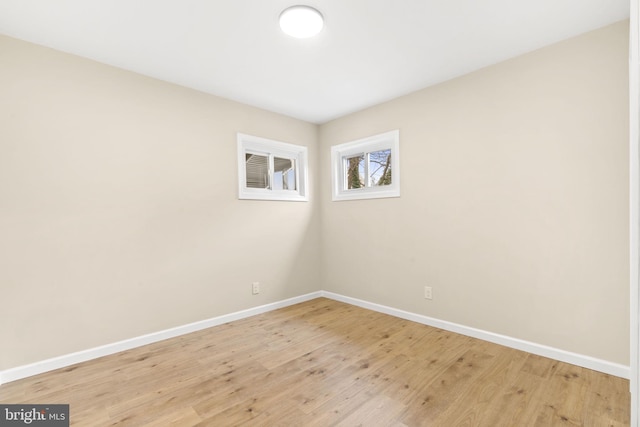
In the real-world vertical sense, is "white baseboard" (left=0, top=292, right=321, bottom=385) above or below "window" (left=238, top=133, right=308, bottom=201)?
below

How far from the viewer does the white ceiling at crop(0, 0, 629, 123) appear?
1892 millimetres

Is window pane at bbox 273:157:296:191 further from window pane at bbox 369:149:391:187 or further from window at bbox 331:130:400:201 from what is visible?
window pane at bbox 369:149:391:187

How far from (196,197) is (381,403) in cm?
241

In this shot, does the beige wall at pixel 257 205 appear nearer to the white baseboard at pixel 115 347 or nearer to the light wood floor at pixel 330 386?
the white baseboard at pixel 115 347

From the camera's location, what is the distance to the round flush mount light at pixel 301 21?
1905mm

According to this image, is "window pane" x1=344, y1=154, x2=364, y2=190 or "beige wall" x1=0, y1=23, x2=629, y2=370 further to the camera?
"window pane" x1=344, y1=154, x2=364, y2=190

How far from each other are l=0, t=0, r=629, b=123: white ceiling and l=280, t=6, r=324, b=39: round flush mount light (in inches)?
1.7

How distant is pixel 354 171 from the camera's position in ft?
13.0

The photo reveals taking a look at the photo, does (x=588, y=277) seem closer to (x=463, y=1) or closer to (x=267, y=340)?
(x=463, y=1)

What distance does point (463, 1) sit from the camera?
186cm

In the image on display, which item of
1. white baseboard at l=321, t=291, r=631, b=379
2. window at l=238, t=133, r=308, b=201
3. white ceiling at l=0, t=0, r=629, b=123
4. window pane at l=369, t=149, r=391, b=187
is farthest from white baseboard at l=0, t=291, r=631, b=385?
white ceiling at l=0, t=0, r=629, b=123

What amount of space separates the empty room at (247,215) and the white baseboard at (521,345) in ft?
0.05

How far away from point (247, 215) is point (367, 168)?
159 cm

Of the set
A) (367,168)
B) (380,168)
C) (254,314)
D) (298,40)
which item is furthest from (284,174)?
A: (298,40)
